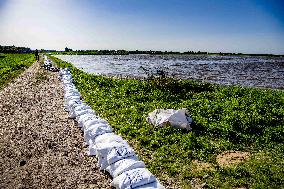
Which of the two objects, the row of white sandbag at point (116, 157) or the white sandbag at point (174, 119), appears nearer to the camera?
the row of white sandbag at point (116, 157)

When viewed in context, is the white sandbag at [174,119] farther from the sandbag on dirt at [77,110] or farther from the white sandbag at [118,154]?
the white sandbag at [118,154]

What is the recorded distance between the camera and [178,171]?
7180 millimetres

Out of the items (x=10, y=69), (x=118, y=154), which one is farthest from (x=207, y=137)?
(x=10, y=69)

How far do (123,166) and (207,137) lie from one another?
3890 millimetres

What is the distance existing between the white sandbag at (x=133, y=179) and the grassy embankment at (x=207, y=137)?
32.0 inches

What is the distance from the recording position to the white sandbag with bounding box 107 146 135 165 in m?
6.94

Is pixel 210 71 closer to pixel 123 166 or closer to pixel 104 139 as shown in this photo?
pixel 104 139

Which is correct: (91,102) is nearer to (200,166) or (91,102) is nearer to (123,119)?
(123,119)

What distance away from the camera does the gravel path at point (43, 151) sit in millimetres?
6797

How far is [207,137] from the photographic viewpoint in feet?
31.6

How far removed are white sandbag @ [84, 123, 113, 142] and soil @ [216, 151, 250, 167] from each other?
3124mm

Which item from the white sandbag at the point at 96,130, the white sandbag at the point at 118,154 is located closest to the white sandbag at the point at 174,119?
the white sandbag at the point at 96,130

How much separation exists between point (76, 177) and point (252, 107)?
8.87m

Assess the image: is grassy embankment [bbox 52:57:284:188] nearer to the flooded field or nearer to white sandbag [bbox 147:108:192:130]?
white sandbag [bbox 147:108:192:130]
